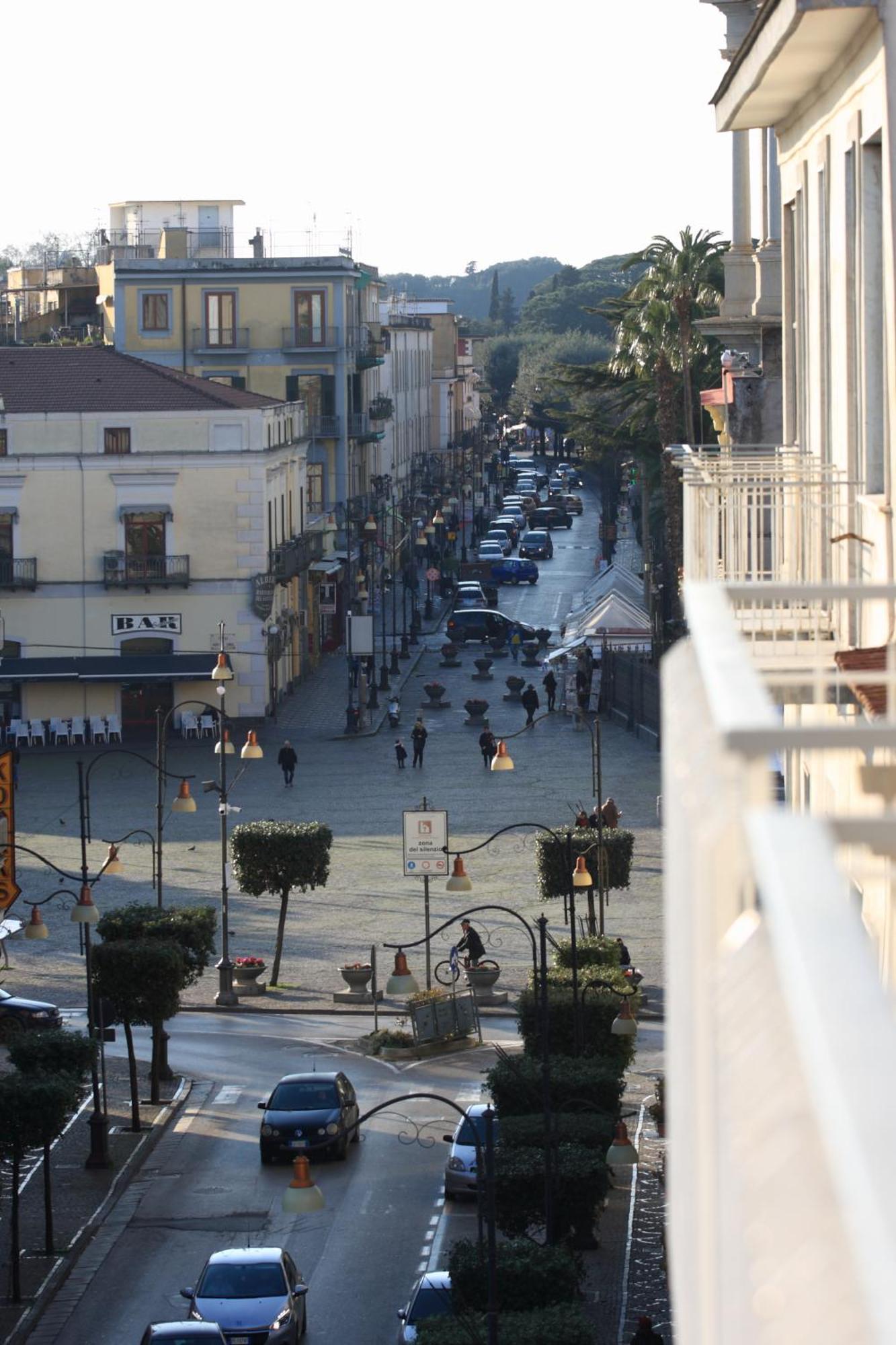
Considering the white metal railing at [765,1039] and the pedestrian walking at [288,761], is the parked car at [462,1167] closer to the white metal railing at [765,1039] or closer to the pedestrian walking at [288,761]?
the white metal railing at [765,1039]

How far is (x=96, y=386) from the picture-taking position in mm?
63062

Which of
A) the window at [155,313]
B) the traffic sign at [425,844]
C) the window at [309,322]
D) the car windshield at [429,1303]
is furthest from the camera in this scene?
the window at [309,322]

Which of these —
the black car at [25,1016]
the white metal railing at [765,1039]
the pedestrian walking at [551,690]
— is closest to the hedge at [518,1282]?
the black car at [25,1016]

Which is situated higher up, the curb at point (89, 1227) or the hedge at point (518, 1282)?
the hedge at point (518, 1282)

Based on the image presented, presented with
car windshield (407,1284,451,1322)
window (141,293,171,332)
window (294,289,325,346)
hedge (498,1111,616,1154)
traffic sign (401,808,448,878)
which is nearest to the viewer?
car windshield (407,1284,451,1322)

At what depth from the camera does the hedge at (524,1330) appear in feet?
55.8

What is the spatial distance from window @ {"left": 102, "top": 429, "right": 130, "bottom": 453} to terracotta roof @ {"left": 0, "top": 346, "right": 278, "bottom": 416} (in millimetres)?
633

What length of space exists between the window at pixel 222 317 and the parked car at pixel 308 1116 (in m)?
54.3

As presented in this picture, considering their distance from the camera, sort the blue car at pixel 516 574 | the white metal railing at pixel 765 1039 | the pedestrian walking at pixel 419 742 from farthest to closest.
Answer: the blue car at pixel 516 574
the pedestrian walking at pixel 419 742
the white metal railing at pixel 765 1039

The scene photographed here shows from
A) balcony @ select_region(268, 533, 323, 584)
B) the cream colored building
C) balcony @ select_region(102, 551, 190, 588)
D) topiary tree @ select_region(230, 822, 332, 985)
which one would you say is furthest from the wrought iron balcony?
topiary tree @ select_region(230, 822, 332, 985)

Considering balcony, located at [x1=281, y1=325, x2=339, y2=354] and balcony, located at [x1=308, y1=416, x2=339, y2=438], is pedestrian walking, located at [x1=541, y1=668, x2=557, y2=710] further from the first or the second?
balcony, located at [x1=281, y1=325, x2=339, y2=354]

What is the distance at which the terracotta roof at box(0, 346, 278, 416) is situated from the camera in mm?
61938

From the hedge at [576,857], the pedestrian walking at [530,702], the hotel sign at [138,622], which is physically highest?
the hotel sign at [138,622]

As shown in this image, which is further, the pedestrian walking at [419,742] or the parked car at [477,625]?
the parked car at [477,625]
